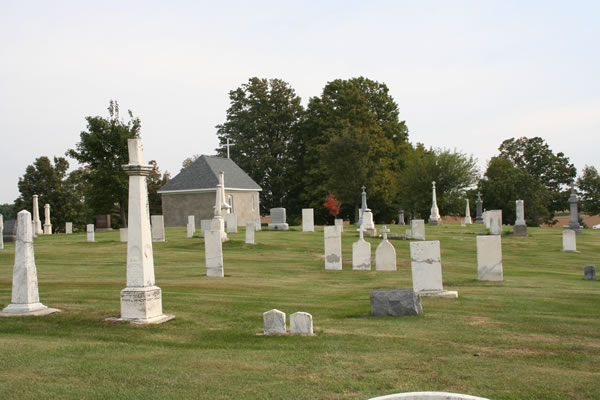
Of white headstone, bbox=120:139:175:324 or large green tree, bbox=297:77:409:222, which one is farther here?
large green tree, bbox=297:77:409:222

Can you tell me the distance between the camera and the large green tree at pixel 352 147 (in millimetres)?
53219

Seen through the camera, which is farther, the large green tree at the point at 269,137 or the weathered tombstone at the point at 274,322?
the large green tree at the point at 269,137

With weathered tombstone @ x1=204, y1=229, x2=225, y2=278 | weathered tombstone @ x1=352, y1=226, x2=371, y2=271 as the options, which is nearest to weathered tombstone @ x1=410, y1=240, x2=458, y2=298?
weathered tombstone @ x1=204, y1=229, x2=225, y2=278

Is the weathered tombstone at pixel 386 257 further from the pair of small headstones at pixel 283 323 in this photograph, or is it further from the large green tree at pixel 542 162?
the large green tree at pixel 542 162

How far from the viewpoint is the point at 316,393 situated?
20.6ft

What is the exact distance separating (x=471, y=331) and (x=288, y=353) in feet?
10.0

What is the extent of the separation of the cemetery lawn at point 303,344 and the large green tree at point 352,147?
37224 mm

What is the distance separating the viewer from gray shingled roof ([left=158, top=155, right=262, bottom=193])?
51.2m

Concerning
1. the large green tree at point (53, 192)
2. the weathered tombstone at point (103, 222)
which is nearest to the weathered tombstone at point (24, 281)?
the weathered tombstone at point (103, 222)

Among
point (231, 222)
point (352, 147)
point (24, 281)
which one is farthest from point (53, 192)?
point (24, 281)

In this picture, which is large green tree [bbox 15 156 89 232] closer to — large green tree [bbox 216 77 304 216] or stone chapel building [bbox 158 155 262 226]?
stone chapel building [bbox 158 155 262 226]

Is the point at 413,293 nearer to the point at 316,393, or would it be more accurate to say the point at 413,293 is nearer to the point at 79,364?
the point at 316,393

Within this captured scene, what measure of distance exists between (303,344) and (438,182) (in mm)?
48276

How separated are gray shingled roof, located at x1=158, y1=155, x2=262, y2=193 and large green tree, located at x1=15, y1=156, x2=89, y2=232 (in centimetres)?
1194
